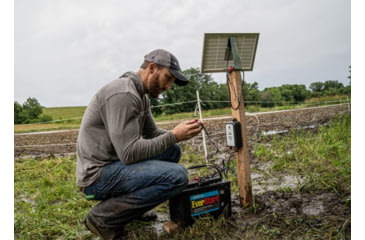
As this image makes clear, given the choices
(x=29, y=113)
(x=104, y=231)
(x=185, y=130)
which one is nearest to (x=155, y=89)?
(x=185, y=130)

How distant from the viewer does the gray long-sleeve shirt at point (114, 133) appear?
182cm

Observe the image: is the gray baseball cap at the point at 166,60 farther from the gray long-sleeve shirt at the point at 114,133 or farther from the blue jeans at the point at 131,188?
the blue jeans at the point at 131,188

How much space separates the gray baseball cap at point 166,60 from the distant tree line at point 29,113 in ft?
80.5

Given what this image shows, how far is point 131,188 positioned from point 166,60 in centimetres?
91

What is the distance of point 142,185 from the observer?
194 cm

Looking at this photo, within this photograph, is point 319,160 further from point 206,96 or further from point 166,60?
point 206,96

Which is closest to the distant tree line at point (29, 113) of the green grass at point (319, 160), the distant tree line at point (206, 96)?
the distant tree line at point (206, 96)

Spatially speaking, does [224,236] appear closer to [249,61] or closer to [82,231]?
[82,231]

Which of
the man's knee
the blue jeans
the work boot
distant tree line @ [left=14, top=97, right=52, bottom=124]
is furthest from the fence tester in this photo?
distant tree line @ [left=14, top=97, right=52, bottom=124]

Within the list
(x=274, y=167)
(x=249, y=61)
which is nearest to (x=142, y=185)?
(x=249, y=61)

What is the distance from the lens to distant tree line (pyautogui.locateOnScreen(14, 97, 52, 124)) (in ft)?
79.0

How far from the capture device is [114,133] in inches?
71.4

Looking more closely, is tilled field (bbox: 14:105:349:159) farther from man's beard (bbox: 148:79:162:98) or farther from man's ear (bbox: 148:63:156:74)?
man's ear (bbox: 148:63:156:74)
